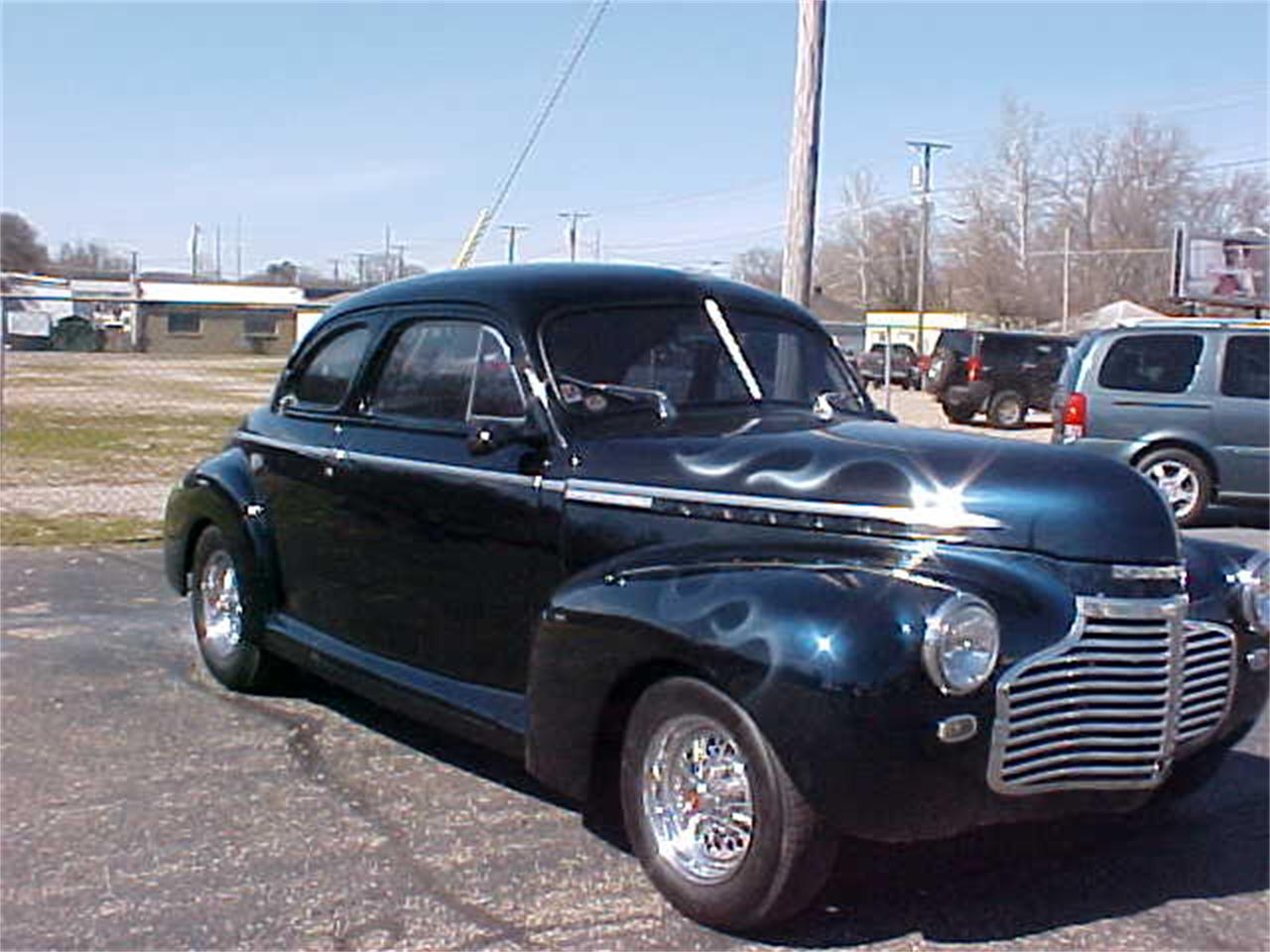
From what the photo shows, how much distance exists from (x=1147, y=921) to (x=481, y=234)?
8.54m

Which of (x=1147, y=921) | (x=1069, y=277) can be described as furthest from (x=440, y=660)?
(x=1069, y=277)

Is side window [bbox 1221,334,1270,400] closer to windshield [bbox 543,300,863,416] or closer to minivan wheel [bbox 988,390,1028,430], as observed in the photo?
windshield [bbox 543,300,863,416]

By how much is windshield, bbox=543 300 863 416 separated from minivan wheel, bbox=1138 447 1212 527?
8.53 meters

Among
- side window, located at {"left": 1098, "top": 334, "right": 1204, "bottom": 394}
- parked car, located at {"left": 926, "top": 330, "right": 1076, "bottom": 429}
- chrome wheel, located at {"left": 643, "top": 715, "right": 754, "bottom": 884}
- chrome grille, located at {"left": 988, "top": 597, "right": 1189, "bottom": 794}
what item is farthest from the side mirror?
parked car, located at {"left": 926, "top": 330, "right": 1076, "bottom": 429}

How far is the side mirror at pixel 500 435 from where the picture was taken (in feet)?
16.0

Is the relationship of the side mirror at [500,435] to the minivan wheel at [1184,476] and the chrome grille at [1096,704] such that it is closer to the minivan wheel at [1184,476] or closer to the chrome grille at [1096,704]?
the chrome grille at [1096,704]

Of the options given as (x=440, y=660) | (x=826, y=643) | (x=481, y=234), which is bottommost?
(x=440, y=660)

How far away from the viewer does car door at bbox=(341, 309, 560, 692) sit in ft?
15.9

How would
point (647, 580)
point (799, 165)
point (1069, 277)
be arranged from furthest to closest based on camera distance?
point (1069, 277) < point (799, 165) < point (647, 580)

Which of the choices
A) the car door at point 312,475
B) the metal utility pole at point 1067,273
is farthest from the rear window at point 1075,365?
the metal utility pole at point 1067,273

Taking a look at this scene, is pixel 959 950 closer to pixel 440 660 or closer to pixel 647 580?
pixel 647 580

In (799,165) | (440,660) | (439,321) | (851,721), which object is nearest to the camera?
(851,721)

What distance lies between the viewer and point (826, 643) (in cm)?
374

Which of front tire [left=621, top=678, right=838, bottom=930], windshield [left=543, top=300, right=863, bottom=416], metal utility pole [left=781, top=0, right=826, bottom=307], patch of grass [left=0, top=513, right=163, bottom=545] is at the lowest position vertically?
patch of grass [left=0, top=513, right=163, bottom=545]
